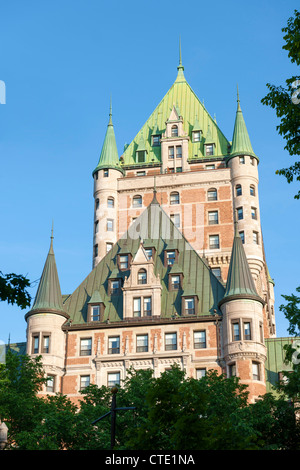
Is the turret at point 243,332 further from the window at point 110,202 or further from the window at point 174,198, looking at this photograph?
the window at point 110,202

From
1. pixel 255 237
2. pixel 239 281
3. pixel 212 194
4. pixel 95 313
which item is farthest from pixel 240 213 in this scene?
pixel 95 313

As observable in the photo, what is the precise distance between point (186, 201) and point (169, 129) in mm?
10987

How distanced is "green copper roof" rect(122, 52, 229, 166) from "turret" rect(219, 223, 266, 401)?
3284 centimetres

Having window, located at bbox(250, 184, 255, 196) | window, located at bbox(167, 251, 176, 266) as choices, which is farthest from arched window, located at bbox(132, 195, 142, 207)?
window, located at bbox(167, 251, 176, 266)

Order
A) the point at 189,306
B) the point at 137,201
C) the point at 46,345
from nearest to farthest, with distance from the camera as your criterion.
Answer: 1. the point at 46,345
2. the point at 189,306
3. the point at 137,201

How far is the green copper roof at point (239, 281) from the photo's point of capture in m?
65.8

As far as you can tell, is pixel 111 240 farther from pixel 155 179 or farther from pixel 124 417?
pixel 124 417

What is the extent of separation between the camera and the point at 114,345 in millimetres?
67125

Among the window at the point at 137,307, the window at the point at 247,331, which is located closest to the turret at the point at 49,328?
the window at the point at 137,307

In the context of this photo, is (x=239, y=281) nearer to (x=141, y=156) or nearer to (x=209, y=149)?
(x=209, y=149)

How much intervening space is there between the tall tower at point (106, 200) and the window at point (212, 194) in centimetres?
1020

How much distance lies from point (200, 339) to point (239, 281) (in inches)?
216

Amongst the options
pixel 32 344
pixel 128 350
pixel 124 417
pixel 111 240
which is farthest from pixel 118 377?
pixel 111 240
